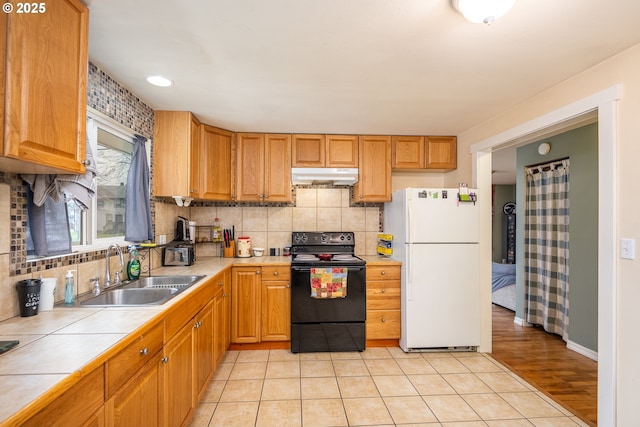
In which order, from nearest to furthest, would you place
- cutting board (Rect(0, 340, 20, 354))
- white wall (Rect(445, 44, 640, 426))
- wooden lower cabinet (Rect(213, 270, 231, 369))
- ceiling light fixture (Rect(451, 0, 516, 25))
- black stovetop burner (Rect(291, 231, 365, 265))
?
cutting board (Rect(0, 340, 20, 354)), ceiling light fixture (Rect(451, 0, 516, 25)), white wall (Rect(445, 44, 640, 426)), wooden lower cabinet (Rect(213, 270, 231, 369)), black stovetop burner (Rect(291, 231, 365, 265))

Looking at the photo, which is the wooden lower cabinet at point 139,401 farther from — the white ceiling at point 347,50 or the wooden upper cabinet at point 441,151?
the wooden upper cabinet at point 441,151

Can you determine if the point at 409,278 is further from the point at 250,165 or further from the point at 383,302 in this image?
the point at 250,165

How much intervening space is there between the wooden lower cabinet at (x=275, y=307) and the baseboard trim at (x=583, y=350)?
2.90 meters

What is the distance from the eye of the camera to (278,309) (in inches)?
118

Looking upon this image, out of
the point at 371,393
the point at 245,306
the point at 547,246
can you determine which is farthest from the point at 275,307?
the point at 547,246

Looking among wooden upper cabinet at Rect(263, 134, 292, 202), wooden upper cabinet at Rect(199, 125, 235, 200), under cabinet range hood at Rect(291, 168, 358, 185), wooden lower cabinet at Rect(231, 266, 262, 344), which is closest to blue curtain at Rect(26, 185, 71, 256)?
wooden upper cabinet at Rect(199, 125, 235, 200)

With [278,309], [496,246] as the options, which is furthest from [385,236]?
[496,246]

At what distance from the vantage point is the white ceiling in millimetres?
1369

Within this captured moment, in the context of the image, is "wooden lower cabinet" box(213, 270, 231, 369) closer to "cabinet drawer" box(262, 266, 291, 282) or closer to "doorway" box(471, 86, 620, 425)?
"cabinet drawer" box(262, 266, 291, 282)

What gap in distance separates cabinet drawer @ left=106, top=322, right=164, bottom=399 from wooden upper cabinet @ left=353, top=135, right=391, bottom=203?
Answer: 2453 mm

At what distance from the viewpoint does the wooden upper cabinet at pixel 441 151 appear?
3.40m

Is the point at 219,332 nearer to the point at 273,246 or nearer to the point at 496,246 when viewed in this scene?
the point at 273,246

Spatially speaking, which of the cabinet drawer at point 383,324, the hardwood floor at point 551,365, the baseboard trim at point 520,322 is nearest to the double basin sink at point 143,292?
the cabinet drawer at point 383,324

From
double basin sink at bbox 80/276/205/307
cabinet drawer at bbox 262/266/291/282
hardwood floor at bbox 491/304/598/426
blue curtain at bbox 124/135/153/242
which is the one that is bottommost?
hardwood floor at bbox 491/304/598/426
